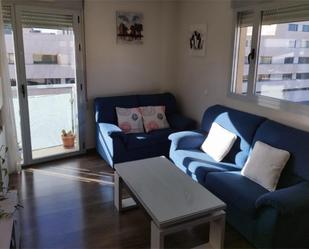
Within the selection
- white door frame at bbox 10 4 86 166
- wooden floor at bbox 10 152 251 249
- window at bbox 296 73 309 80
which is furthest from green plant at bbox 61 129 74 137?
window at bbox 296 73 309 80

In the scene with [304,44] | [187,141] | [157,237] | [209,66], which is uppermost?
[304,44]

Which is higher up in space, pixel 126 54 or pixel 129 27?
pixel 129 27

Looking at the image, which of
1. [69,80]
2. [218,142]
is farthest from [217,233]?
[69,80]

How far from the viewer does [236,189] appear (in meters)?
2.50

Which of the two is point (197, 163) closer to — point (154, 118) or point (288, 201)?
point (288, 201)

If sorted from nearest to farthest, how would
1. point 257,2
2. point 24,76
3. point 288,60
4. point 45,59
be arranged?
point 288,60 < point 257,2 < point 24,76 < point 45,59

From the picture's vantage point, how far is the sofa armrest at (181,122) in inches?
164

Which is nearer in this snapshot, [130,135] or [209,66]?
[130,135]

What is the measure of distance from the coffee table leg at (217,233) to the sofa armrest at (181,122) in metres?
1.99

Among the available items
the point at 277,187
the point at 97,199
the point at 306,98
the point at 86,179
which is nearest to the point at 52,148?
the point at 86,179

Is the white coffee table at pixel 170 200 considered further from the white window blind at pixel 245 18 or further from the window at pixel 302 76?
the white window blind at pixel 245 18

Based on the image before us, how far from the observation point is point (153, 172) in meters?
2.71

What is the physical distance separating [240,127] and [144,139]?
128cm

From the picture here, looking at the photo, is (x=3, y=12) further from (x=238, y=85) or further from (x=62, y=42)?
(x=238, y=85)
